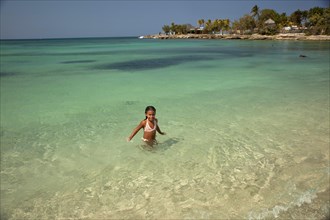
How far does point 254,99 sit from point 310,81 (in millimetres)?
5283

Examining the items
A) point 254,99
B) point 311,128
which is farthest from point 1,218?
point 254,99

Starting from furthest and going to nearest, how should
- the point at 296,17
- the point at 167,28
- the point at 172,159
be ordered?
the point at 167,28, the point at 296,17, the point at 172,159

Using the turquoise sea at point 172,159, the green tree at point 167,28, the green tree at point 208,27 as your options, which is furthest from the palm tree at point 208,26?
the turquoise sea at point 172,159

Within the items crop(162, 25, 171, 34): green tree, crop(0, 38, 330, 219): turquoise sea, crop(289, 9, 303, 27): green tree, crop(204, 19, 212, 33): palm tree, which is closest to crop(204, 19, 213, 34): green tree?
crop(204, 19, 212, 33): palm tree

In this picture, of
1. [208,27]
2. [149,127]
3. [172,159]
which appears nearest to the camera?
[172,159]

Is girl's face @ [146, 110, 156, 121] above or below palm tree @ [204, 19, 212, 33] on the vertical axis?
below

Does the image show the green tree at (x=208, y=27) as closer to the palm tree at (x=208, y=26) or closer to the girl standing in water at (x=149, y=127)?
the palm tree at (x=208, y=26)

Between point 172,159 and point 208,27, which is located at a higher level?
point 208,27

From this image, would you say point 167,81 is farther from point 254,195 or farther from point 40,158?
point 254,195

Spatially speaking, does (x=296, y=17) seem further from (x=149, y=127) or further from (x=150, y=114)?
(x=150, y=114)

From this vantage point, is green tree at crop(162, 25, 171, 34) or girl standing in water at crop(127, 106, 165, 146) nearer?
girl standing in water at crop(127, 106, 165, 146)

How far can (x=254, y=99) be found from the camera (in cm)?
991

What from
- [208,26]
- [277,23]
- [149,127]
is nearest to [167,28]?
[208,26]

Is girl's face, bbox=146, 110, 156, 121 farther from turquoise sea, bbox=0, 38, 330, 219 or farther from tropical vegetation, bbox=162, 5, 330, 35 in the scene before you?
tropical vegetation, bbox=162, 5, 330, 35
